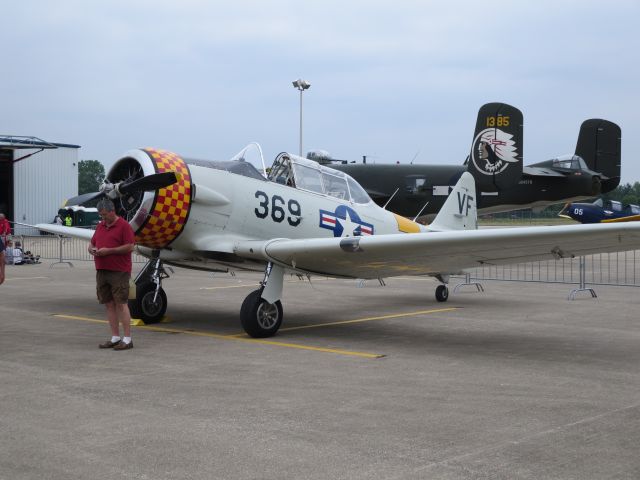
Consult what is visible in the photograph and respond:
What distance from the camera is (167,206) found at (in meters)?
8.11

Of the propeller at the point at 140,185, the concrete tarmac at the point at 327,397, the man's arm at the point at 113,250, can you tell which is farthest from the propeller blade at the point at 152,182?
the concrete tarmac at the point at 327,397

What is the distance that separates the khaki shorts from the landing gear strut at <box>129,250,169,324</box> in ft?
6.08

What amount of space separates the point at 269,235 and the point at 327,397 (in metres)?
3.90

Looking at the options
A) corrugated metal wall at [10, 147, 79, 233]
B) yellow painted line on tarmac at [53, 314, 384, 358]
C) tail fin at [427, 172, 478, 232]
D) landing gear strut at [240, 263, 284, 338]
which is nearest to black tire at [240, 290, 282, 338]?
landing gear strut at [240, 263, 284, 338]

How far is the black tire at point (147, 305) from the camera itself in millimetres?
9398

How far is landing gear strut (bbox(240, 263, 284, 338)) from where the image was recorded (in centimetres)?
816

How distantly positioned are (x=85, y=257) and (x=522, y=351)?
19799 millimetres

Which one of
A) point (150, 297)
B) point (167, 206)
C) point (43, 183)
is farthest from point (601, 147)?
point (43, 183)

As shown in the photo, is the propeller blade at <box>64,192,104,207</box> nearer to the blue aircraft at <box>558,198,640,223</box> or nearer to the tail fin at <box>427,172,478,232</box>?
the tail fin at <box>427,172,478,232</box>

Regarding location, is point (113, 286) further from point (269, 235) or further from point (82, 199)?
point (82, 199)

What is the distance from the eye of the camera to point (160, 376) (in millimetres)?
6059

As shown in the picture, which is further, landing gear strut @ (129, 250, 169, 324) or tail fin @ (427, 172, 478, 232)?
tail fin @ (427, 172, 478, 232)

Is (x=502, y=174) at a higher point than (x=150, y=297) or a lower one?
higher

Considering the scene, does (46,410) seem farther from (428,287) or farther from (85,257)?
(85,257)
